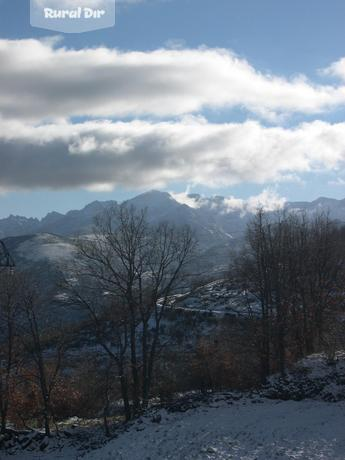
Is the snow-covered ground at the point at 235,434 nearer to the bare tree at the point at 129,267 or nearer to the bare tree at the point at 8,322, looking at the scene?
the bare tree at the point at 8,322

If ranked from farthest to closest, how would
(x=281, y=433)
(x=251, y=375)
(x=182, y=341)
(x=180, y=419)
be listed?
1. (x=182, y=341)
2. (x=251, y=375)
3. (x=180, y=419)
4. (x=281, y=433)

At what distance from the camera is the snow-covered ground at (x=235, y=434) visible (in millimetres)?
18844

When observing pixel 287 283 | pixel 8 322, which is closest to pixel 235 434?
pixel 8 322

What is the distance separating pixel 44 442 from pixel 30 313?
22.0ft

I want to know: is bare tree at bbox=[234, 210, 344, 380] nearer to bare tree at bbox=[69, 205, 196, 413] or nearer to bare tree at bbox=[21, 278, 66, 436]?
bare tree at bbox=[69, 205, 196, 413]

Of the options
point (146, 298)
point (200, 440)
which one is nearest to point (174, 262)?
point (146, 298)

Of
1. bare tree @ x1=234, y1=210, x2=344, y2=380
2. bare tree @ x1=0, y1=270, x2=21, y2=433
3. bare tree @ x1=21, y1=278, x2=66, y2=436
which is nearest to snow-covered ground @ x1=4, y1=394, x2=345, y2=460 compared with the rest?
bare tree @ x1=21, y1=278, x2=66, y2=436

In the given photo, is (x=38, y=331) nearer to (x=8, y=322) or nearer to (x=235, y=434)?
(x=8, y=322)

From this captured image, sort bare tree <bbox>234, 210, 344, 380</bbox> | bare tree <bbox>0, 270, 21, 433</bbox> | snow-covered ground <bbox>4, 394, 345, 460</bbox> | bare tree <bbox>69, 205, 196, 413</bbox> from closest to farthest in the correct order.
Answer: snow-covered ground <bbox>4, 394, 345, 460</bbox> < bare tree <bbox>0, 270, 21, 433</bbox> < bare tree <bbox>69, 205, 196, 413</bbox> < bare tree <bbox>234, 210, 344, 380</bbox>

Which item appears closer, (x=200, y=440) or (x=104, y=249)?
(x=200, y=440)

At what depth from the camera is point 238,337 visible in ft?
114

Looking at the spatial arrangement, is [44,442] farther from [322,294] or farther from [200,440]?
[322,294]

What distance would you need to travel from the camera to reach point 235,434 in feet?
68.8

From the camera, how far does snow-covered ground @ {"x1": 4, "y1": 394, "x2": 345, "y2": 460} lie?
18.8 m
